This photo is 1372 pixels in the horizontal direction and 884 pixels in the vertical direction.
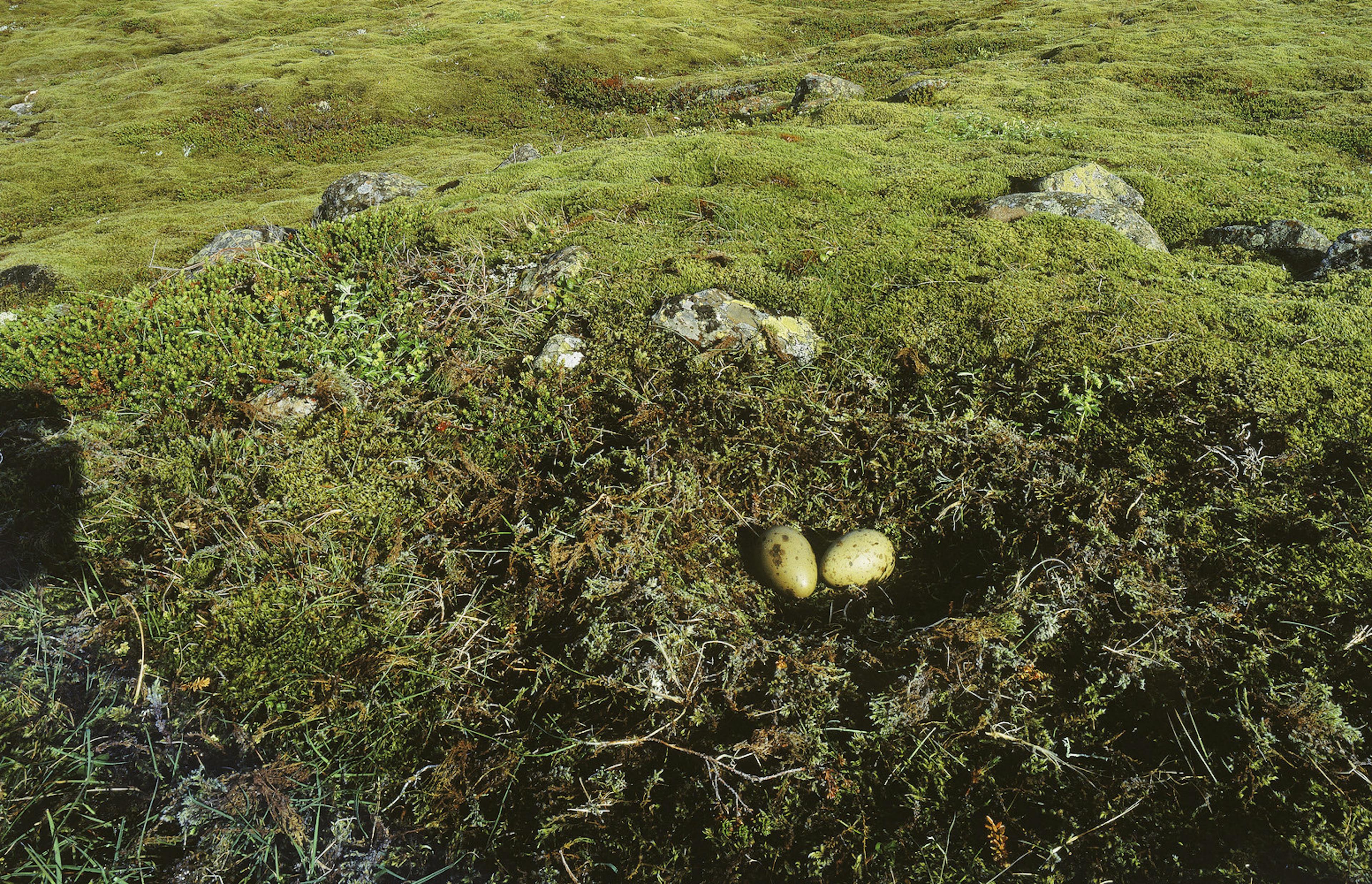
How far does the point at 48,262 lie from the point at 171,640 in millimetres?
11775

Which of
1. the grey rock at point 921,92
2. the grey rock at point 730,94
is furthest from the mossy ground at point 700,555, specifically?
the grey rock at point 730,94

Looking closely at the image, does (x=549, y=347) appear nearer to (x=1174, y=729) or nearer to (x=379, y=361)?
(x=379, y=361)

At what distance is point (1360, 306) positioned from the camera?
17.1 ft

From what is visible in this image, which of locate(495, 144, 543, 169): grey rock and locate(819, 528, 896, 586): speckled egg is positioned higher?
locate(495, 144, 543, 169): grey rock

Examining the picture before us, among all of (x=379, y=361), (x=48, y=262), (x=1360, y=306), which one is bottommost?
(x=48, y=262)

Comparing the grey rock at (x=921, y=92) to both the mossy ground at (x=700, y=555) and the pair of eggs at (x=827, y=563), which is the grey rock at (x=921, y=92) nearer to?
the mossy ground at (x=700, y=555)

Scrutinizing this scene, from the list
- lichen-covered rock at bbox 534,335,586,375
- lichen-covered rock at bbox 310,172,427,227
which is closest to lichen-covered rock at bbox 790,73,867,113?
lichen-covered rock at bbox 310,172,427,227

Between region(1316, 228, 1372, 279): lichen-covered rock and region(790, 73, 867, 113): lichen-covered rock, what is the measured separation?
10.4 meters

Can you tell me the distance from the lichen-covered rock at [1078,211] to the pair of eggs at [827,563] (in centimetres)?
449

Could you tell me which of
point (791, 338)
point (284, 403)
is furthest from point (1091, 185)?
point (284, 403)

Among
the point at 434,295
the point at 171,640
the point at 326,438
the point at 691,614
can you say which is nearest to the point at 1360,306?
the point at 691,614

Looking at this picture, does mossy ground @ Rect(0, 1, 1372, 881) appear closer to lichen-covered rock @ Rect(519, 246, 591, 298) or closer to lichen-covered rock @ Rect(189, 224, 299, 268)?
lichen-covered rock @ Rect(519, 246, 591, 298)

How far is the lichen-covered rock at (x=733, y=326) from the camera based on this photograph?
17.5 feet

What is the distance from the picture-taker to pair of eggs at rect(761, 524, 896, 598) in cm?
412
